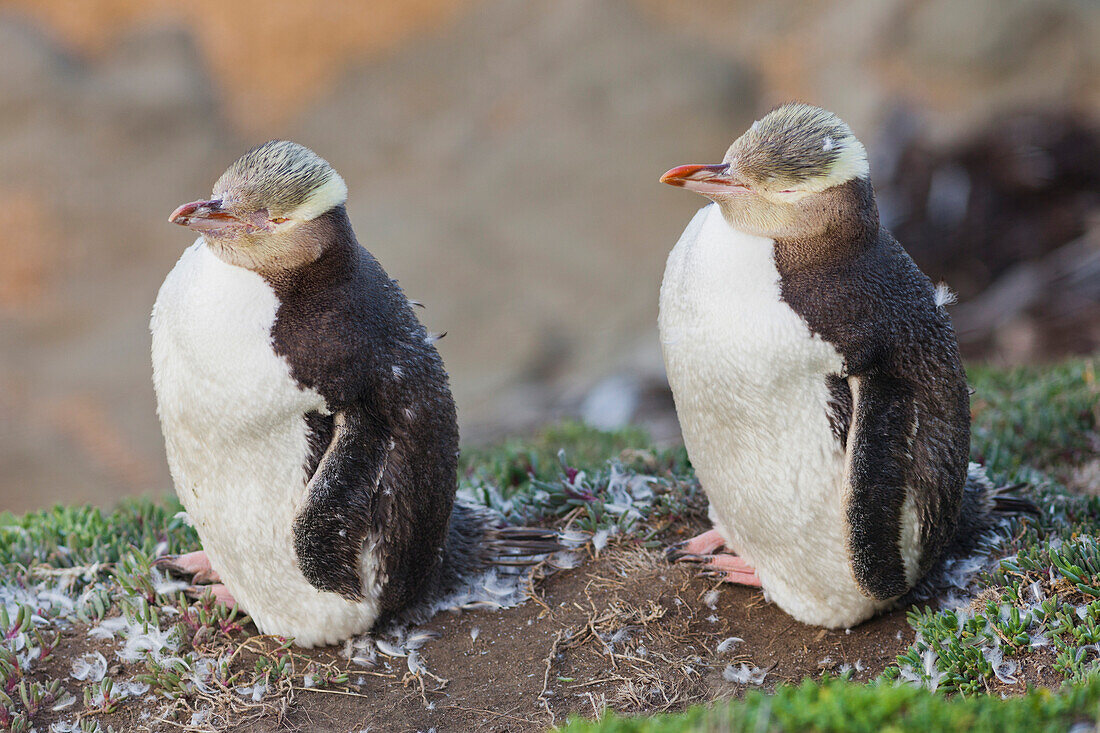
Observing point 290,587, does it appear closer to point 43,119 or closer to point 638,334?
point 638,334

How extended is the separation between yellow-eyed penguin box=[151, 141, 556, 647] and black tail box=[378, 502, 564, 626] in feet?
0.43

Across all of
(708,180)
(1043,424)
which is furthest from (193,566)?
(1043,424)

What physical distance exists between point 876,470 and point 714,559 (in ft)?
2.34

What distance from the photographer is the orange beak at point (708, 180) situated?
2.77 meters

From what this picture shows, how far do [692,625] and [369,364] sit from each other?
4.22 ft

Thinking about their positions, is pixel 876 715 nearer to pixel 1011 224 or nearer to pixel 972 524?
pixel 972 524

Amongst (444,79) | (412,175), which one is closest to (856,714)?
(412,175)

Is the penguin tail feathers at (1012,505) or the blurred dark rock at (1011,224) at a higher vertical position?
the penguin tail feathers at (1012,505)

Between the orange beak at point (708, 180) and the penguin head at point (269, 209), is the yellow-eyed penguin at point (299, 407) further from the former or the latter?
the orange beak at point (708, 180)

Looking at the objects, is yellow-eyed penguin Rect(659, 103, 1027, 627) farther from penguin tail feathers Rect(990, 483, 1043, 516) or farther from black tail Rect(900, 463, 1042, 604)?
penguin tail feathers Rect(990, 483, 1043, 516)

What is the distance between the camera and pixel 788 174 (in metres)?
2.75

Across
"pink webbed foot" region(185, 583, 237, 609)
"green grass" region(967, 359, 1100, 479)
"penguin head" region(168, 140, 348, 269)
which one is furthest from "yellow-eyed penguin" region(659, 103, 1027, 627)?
"pink webbed foot" region(185, 583, 237, 609)

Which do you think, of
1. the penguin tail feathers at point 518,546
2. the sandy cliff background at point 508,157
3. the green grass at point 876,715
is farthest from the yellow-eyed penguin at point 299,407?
the sandy cliff background at point 508,157

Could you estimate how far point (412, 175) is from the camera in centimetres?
1145
